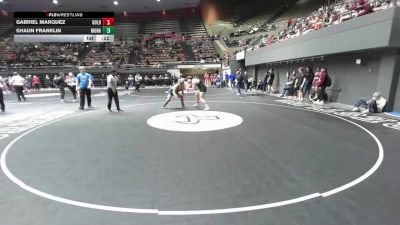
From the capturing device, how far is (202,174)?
14.2 ft

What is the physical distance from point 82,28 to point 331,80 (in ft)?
45.5

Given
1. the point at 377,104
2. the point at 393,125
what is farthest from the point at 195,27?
the point at 393,125

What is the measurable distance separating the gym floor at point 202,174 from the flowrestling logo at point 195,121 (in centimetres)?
9

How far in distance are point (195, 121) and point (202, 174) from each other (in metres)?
4.40

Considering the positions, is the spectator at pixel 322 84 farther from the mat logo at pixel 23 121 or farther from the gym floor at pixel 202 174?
the mat logo at pixel 23 121

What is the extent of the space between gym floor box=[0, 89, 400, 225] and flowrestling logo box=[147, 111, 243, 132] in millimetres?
92

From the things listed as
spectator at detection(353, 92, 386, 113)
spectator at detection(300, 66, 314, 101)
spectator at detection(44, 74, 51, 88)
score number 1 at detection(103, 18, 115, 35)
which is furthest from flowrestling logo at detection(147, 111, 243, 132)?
spectator at detection(44, 74, 51, 88)

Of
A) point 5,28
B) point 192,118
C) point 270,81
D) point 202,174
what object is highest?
point 5,28

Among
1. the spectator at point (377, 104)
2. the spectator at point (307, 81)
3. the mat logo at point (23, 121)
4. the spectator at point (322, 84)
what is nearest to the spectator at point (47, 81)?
the mat logo at point (23, 121)

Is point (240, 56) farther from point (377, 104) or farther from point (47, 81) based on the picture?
point (47, 81)

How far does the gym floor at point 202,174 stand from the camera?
10.3ft

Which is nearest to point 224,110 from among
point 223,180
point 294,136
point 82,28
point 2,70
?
point 294,136

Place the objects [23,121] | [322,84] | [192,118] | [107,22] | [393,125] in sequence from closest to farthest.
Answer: [393,125] < [192,118] < [23,121] < [322,84] < [107,22]

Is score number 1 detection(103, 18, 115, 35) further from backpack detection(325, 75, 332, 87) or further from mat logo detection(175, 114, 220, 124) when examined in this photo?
backpack detection(325, 75, 332, 87)
